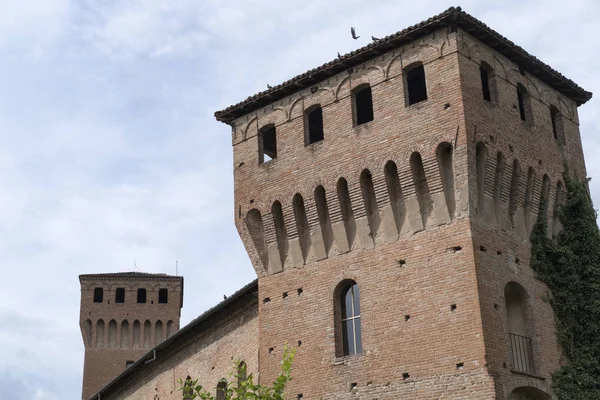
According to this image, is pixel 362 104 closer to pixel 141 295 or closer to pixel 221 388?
pixel 221 388

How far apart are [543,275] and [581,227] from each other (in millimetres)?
1662

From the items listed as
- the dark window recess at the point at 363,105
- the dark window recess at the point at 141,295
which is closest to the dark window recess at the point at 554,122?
the dark window recess at the point at 363,105

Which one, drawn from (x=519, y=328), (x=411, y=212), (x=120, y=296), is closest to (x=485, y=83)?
(x=411, y=212)

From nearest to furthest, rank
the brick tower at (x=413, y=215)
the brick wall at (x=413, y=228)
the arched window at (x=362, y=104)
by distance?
the brick wall at (x=413, y=228), the brick tower at (x=413, y=215), the arched window at (x=362, y=104)

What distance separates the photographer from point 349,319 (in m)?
20.6

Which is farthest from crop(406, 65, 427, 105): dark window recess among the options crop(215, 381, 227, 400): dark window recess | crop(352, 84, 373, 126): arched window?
crop(215, 381, 227, 400): dark window recess

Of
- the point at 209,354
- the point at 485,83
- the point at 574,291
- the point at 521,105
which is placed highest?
the point at 485,83

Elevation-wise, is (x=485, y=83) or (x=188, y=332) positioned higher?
(x=485, y=83)

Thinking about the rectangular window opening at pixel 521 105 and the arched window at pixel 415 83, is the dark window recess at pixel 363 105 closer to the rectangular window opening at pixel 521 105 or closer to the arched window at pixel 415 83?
the arched window at pixel 415 83

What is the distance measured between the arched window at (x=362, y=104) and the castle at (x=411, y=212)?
0.05 metres

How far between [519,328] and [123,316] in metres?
32.5

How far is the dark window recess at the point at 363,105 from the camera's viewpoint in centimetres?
2212

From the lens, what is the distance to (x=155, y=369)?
103 feet

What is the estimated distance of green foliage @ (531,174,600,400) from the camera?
19.5m
